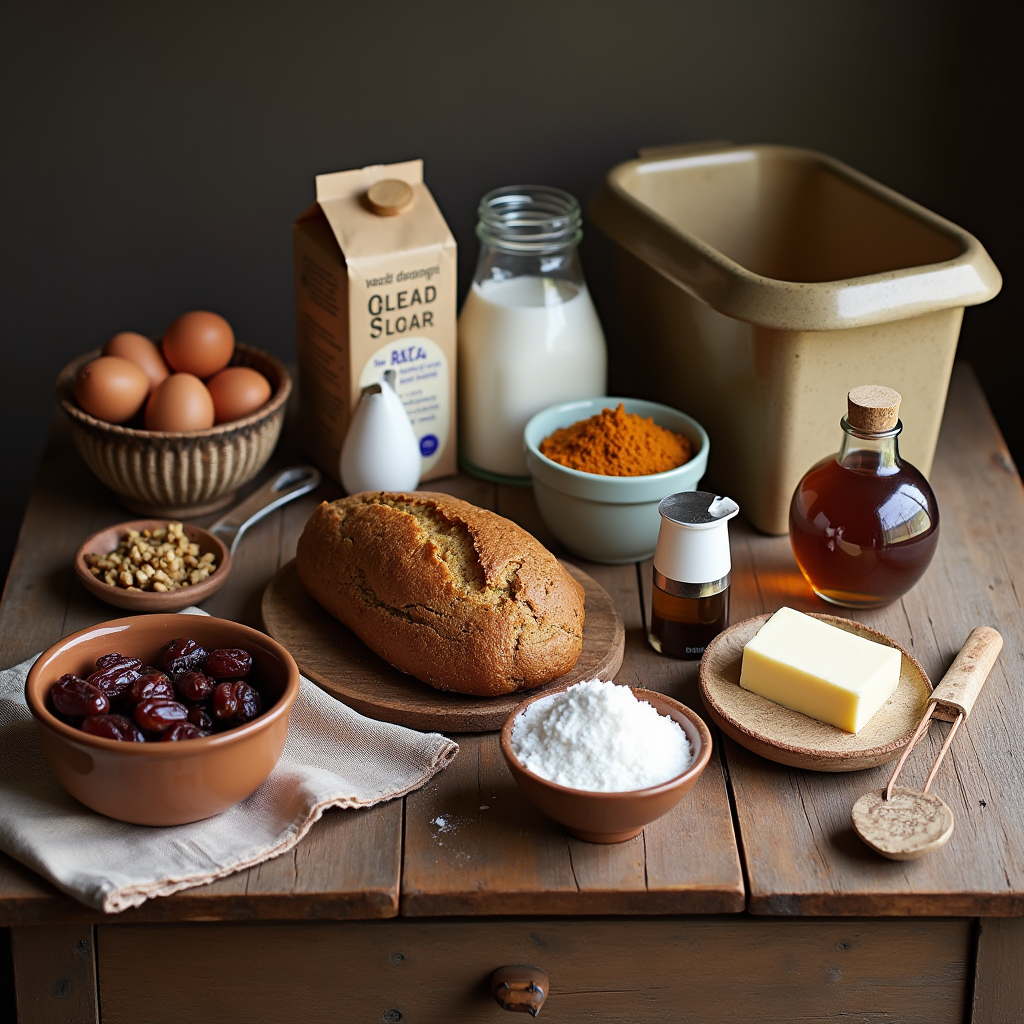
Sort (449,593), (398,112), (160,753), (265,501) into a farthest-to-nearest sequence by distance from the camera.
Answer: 1. (398,112)
2. (265,501)
3. (449,593)
4. (160,753)

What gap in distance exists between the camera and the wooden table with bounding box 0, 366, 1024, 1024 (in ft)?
3.02

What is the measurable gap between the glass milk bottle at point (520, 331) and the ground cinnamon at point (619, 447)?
12 centimetres

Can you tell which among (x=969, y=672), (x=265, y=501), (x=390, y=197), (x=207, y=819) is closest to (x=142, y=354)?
(x=265, y=501)

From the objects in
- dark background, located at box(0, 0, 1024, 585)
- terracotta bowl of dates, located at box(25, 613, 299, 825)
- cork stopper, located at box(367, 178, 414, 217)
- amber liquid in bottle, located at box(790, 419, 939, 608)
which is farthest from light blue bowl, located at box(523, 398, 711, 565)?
dark background, located at box(0, 0, 1024, 585)

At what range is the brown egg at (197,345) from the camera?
139 cm

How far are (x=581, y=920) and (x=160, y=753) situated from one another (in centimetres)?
35

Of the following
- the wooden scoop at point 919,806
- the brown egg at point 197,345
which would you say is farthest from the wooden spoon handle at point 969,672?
the brown egg at point 197,345

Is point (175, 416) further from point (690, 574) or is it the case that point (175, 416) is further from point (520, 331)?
point (690, 574)

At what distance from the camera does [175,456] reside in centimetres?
132

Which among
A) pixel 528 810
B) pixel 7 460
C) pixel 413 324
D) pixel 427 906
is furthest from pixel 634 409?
pixel 7 460

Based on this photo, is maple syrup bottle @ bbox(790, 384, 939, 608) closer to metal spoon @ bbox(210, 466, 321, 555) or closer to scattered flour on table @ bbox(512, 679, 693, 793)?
scattered flour on table @ bbox(512, 679, 693, 793)

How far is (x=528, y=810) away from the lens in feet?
3.27

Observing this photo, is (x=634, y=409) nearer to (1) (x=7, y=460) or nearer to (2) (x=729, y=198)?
(2) (x=729, y=198)

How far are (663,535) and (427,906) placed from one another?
409 millimetres
